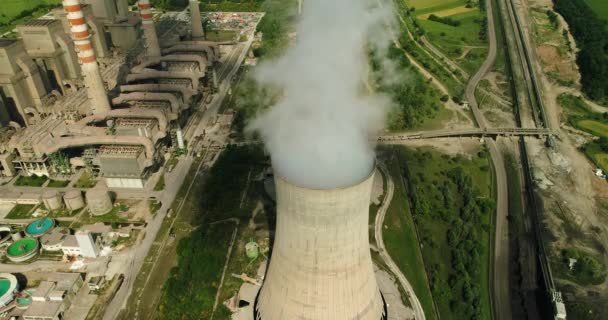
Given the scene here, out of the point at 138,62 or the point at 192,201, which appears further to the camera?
the point at 138,62

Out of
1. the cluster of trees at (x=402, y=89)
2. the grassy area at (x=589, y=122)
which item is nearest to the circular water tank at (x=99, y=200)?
the cluster of trees at (x=402, y=89)

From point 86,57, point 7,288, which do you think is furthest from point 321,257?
point 86,57

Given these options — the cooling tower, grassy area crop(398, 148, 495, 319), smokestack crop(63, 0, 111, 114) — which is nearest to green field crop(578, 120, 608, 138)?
grassy area crop(398, 148, 495, 319)

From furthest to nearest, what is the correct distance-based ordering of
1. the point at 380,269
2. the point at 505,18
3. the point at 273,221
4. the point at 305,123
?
the point at 505,18, the point at 273,221, the point at 380,269, the point at 305,123

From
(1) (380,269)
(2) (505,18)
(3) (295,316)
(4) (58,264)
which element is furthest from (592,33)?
(4) (58,264)

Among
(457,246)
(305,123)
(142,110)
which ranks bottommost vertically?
(457,246)

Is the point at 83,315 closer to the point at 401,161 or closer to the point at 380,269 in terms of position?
the point at 380,269
